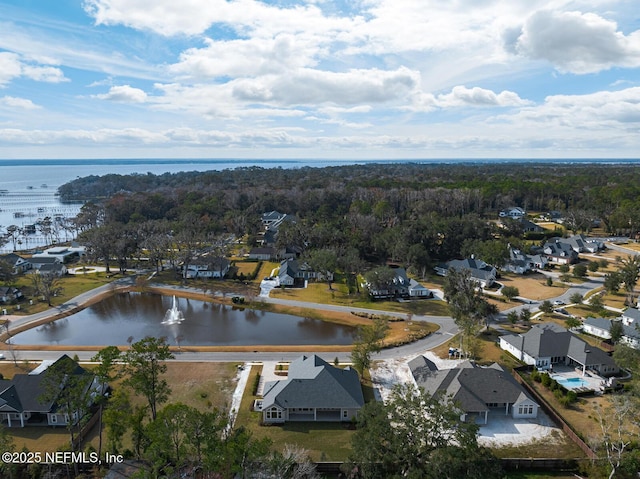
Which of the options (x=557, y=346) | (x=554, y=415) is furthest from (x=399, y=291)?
(x=554, y=415)

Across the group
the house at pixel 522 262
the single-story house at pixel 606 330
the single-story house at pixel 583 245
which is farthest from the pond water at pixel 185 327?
the single-story house at pixel 583 245

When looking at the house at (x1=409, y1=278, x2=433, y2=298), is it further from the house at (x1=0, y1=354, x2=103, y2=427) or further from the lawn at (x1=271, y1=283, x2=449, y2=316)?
the house at (x1=0, y1=354, x2=103, y2=427)

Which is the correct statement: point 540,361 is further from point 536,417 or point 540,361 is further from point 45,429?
point 45,429

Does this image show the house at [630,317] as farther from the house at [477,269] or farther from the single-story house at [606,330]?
the house at [477,269]

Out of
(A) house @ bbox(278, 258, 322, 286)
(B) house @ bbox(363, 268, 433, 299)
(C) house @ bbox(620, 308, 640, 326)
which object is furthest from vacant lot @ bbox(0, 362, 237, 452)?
(C) house @ bbox(620, 308, 640, 326)

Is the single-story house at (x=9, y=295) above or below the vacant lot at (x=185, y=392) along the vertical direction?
above

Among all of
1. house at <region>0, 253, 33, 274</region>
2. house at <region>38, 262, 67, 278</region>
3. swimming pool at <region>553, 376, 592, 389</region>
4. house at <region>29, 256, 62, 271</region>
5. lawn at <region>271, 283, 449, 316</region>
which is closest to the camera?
swimming pool at <region>553, 376, 592, 389</region>

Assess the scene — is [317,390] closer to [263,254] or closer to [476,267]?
[476,267]
